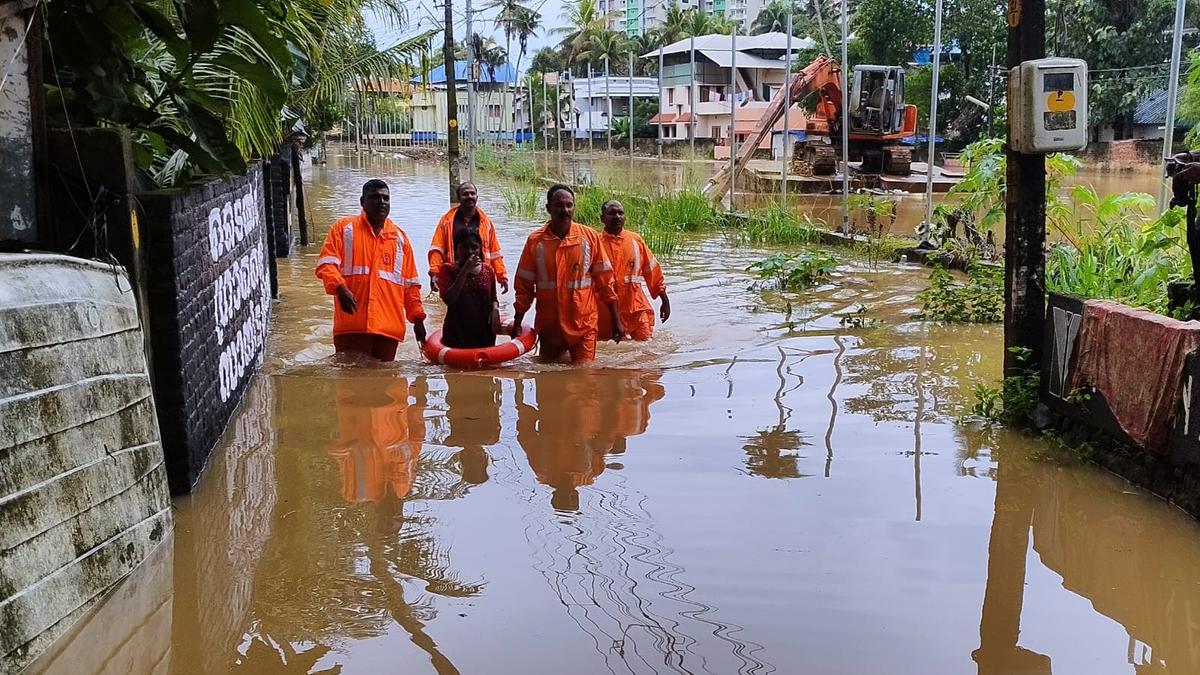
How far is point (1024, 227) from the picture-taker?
6250 mm

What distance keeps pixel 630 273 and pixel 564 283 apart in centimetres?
105

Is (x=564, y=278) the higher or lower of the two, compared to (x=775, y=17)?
lower

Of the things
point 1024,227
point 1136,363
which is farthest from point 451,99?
point 1136,363

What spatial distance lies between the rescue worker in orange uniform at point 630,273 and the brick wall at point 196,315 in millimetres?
2772

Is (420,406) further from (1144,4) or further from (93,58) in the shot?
(1144,4)

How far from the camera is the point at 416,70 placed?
18.4 m

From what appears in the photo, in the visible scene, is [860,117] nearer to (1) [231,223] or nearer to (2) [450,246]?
(2) [450,246]

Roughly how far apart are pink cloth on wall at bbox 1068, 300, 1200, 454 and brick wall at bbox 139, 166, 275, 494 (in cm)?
434

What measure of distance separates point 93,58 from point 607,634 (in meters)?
3.35

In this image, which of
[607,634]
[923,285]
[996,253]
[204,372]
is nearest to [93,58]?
[204,372]

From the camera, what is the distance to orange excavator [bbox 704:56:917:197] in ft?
81.4

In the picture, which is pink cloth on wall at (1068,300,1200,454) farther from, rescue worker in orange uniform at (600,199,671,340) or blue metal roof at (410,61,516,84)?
blue metal roof at (410,61,516,84)

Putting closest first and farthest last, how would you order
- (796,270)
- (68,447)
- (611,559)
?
1. (68,447)
2. (611,559)
3. (796,270)

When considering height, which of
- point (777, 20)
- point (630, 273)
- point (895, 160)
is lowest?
point (630, 273)
